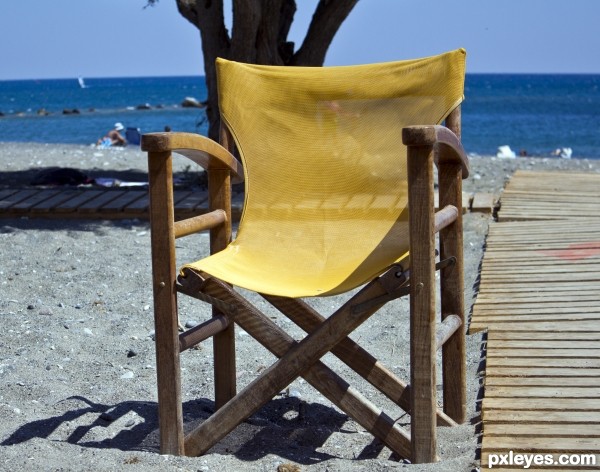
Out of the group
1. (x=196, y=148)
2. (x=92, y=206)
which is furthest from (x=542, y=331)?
(x=92, y=206)

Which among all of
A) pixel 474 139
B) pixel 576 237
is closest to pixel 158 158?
pixel 576 237

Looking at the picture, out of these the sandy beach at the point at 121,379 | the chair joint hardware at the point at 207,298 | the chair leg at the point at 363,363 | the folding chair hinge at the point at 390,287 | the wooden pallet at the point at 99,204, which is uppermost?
the folding chair hinge at the point at 390,287

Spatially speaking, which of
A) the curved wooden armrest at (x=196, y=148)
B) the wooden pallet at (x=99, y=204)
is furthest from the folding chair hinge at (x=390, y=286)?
the wooden pallet at (x=99, y=204)

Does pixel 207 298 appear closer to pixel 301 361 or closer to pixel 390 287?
pixel 301 361

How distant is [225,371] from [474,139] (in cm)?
2618

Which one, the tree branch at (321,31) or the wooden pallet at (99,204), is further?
the tree branch at (321,31)

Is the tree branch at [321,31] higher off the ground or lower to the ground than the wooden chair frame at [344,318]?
higher

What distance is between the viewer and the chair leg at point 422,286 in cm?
234

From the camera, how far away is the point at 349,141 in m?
3.10

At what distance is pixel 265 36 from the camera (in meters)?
7.52

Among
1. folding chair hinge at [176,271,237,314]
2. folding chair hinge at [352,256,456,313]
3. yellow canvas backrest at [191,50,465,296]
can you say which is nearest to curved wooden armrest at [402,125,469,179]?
yellow canvas backrest at [191,50,465,296]

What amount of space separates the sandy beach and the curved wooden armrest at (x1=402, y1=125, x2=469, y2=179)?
85cm

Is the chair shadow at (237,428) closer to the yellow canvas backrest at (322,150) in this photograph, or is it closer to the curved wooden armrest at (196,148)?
the yellow canvas backrest at (322,150)

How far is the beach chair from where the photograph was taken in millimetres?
2428
